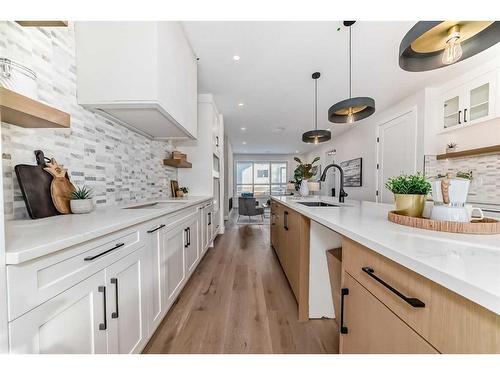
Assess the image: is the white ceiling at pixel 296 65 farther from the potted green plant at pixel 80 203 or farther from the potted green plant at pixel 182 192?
the potted green plant at pixel 80 203

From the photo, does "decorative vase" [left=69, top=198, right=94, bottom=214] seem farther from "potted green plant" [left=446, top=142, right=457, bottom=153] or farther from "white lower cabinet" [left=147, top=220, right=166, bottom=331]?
"potted green plant" [left=446, top=142, right=457, bottom=153]

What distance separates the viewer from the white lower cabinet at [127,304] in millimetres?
911

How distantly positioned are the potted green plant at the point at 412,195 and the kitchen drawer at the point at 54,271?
1.32 meters

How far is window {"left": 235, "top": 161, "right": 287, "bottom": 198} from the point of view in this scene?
1050 cm

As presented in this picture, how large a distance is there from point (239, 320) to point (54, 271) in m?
1.30

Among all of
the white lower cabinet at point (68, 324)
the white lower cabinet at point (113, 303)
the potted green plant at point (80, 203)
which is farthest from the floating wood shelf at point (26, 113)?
the white lower cabinet at point (68, 324)

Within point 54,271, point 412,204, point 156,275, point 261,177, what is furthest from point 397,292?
point 261,177

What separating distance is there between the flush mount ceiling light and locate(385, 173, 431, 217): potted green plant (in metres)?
0.59

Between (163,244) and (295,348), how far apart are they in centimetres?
110

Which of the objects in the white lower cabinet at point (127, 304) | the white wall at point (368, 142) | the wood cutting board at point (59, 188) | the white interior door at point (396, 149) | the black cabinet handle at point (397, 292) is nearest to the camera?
the black cabinet handle at point (397, 292)

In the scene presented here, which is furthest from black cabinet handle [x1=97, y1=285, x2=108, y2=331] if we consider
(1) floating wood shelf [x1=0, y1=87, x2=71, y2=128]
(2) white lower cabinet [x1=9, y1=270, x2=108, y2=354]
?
(1) floating wood shelf [x1=0, y1=87, x2=71, y2=128]

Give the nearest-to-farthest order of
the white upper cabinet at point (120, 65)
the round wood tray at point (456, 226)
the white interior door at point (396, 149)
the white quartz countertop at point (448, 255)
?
the white quartz countertop at point (448, 255) < the round wood tray at point (456, 226) < the white upper cabinet at point (120, 65) < the white interior door at point (396, 149)
